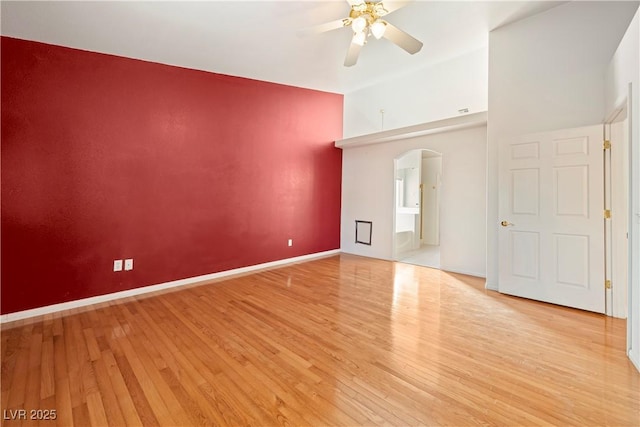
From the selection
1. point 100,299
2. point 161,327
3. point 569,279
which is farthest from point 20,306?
point 569,279

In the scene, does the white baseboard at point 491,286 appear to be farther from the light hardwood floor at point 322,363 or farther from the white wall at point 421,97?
the white wall at point 421,97

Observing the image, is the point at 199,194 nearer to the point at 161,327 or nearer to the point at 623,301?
the point at 161,327

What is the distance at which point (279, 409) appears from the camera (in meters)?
1.62

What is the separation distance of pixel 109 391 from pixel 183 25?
3.39m

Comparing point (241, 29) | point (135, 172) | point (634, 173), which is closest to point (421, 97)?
point (241, 29)

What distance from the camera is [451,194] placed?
4621 mm

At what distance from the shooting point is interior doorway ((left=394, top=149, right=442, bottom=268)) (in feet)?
21.4

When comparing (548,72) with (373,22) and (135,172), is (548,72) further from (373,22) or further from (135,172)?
(135,172)

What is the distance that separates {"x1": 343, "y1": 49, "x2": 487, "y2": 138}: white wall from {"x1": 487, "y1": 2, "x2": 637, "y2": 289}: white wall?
2.28 feet

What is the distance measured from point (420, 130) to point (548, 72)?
1694 millimetres

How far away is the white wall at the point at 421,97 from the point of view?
171 inches

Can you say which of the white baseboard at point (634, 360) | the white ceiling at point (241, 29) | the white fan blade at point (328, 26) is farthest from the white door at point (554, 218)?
the white fan blade at point (328, 26)

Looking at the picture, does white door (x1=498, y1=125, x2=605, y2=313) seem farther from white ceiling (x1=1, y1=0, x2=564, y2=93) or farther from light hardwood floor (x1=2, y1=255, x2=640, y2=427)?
white ceiling (x1=1, y1=0, x2=564, y2=93)

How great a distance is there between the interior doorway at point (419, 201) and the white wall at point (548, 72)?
2691 mm
